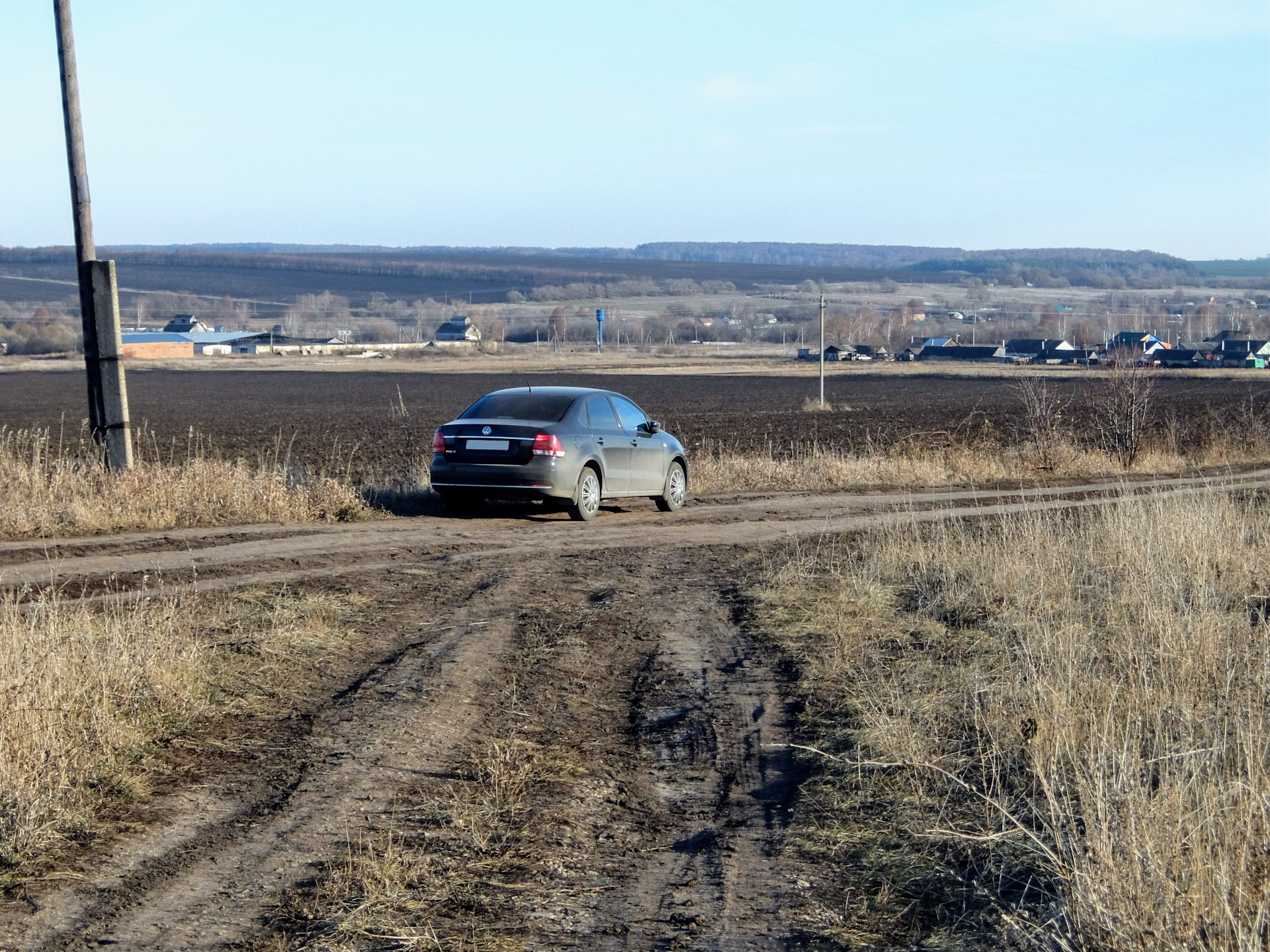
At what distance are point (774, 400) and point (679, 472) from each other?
42.9 m

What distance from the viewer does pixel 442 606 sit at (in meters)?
10.3

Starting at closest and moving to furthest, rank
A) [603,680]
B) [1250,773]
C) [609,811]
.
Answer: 1. [1250,773]
2. [609,811]
3. [603,680]

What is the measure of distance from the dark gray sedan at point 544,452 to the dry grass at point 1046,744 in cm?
468

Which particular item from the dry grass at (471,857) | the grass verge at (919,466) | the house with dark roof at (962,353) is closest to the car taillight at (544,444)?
the grass verge at (919,466)

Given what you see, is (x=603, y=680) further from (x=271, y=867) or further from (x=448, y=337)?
(x=448, y=337)

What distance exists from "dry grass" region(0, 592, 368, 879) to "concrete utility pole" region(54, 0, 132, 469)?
7103mm

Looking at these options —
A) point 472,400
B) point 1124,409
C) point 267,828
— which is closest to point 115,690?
point 267,828

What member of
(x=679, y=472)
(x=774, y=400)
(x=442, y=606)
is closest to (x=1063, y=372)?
(x=774, y=400)

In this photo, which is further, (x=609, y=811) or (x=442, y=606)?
(x=442, y=606)

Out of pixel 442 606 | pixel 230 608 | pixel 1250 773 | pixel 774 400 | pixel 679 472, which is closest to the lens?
pixel 1250 773

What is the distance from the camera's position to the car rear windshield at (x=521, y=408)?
15.6 m

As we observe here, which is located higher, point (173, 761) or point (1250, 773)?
point (1250, 773)

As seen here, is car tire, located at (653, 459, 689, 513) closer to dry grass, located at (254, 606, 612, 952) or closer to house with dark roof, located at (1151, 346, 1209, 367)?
dry grass, located at (254, 606, 612, 952)

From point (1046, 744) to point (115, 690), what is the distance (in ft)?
15.4
